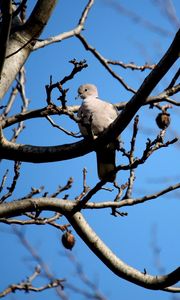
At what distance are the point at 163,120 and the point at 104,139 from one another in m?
0.54

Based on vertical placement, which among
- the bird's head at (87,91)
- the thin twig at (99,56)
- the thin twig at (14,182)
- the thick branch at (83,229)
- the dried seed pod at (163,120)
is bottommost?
the thick branch at (83,229)

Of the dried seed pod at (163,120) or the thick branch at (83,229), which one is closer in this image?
the thick branch at (83,229)

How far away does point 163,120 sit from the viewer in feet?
8.86

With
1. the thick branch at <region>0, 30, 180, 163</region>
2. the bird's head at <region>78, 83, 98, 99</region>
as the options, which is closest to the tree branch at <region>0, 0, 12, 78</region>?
the thick branch at <region>0, 30, 180, 163</region>

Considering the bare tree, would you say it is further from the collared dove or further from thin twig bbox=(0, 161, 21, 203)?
the collared dove

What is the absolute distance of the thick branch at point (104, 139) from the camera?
2020 millimetres

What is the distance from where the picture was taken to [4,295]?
10.7 feet

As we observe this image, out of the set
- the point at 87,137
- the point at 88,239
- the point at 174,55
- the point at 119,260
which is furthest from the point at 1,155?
the point at 174,55

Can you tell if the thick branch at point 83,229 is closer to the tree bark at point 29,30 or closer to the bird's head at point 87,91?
the tree bark at point 29,30

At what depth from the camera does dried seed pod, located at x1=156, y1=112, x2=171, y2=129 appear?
269cm

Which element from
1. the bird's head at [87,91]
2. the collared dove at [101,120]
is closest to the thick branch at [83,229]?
the collared dove at [101,120]

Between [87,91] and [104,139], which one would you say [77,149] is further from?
[87,91]

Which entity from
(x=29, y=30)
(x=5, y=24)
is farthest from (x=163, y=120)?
(x=5, y=24)

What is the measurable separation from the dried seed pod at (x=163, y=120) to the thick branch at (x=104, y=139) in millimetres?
488
